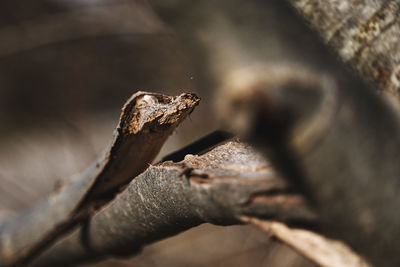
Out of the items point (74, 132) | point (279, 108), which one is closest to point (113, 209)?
point (279, 108)

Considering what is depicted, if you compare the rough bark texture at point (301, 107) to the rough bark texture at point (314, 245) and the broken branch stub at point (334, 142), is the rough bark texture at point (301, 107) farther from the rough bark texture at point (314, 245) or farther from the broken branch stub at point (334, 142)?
the rough bark texture at point (314, 245)

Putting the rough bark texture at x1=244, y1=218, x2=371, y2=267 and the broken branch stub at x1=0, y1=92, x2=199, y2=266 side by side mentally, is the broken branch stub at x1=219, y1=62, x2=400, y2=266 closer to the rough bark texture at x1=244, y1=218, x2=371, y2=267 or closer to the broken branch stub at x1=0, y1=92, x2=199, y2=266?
the rough bark texture at x1=244, y1=218, x2=371, y2=267

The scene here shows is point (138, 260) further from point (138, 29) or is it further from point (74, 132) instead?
point (138, 29)

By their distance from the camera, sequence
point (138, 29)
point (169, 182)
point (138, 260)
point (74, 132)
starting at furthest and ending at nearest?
point (74, 132) < point (138, 29) < point (138, 260) < point (169, 182)

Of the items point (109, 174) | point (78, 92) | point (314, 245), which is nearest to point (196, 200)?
point (314, 245)

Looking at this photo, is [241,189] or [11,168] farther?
[11,168]

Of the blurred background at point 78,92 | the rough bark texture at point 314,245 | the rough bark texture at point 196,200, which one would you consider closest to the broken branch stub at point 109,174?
the rough bark texture at point 196,200

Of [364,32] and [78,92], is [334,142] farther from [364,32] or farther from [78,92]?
[78,92]
